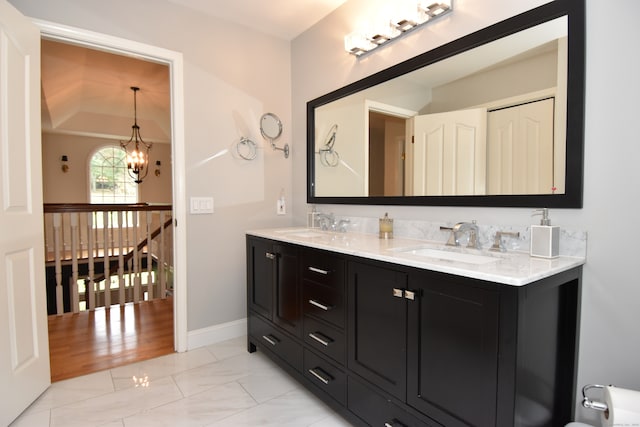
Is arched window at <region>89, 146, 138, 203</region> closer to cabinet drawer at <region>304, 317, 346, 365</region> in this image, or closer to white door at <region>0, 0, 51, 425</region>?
white door at <region>0, 0, 51, 425</region>

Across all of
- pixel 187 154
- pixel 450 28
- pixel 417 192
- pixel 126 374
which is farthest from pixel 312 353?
pixel 450 28

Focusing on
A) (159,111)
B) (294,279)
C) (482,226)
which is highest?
(159,111)

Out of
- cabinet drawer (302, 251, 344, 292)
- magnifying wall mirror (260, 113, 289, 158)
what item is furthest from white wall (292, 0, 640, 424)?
magnifying wall mirror (260, 113, 289, 158)

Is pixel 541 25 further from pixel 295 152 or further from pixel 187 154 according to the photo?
pixel 187 154

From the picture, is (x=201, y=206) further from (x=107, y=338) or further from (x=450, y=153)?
(x=450, y=153)

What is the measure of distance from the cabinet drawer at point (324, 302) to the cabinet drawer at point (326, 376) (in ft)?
0.76

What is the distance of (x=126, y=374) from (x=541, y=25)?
115 inches

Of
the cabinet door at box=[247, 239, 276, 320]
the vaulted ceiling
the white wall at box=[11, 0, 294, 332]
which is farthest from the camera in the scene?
the vaulted ceiling

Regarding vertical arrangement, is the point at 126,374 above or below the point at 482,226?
below

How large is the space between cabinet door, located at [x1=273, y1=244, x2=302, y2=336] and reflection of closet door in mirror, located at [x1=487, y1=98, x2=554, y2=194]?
1.11 m

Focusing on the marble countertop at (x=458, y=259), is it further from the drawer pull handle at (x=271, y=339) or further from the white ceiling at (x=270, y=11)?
the white ceiling at (x=270, y=11)

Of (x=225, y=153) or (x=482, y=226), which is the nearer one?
(x=482, y=226)

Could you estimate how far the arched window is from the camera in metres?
7.27

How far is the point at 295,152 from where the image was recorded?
300 cm
